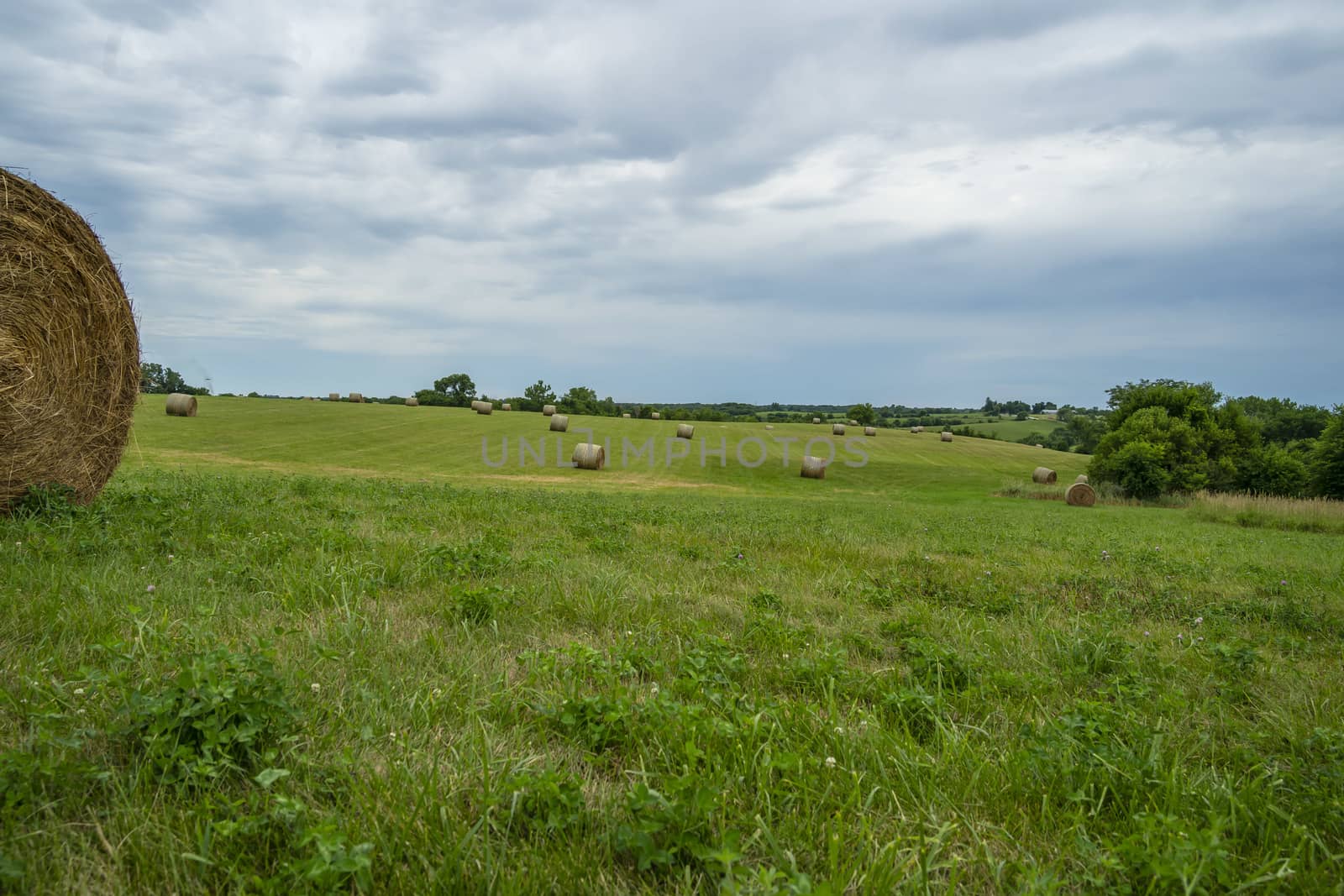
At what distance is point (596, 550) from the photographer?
7543mm

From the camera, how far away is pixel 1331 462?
41.9 metres

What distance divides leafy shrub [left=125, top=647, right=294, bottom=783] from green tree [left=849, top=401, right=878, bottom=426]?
98467 mm

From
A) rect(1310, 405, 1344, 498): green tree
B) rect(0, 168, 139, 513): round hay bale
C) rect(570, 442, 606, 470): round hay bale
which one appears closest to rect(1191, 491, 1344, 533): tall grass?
rect(1310, 405, 1344, 498): green tree

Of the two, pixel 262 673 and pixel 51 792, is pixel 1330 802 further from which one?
pixel 51 792

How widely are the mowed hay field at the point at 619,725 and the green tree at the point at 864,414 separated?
9461cm

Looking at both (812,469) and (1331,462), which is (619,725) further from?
(1331,462)

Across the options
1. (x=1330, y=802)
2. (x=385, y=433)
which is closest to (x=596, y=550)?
(x=1330, y=802)

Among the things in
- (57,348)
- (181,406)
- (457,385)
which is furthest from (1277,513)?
(457,385)

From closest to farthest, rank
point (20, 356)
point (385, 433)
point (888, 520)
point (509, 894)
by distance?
point (509, 894)
point (20, 356)
point (888, 520)
point (385, 433)

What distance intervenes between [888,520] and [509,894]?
14.5 metres

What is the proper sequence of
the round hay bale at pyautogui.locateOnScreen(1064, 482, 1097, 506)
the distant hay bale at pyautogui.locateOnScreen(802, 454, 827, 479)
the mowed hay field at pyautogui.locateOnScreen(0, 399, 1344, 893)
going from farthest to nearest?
the distant hay bale at pyautogui.locateOnScreen(802, 454, 827, 479) < the round hay bale at pyautogui.locateOnScreen(1064, 482, 1097, 506) < the mowed hay field at pyautogui.locateOnScreen(0, 399, 1344, 893)

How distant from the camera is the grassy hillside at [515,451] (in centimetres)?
3331

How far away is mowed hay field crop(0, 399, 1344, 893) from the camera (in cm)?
209

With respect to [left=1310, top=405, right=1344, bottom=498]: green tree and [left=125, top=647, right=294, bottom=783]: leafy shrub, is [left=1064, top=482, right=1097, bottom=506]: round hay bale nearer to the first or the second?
[left=1310, top=405, right=1344, bottom=498]: green tree
